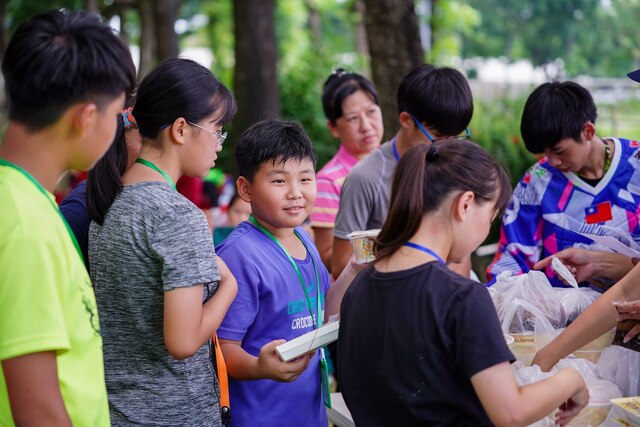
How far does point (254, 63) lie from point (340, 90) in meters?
6.35

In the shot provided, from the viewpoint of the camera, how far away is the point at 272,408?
272 centimetres

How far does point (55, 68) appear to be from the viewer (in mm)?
1787

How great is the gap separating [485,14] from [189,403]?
4438cm

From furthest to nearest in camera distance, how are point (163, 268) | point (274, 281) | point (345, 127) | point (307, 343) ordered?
point (345, 127) < point (274, 281) < point (307, 343) < point (163, 268)

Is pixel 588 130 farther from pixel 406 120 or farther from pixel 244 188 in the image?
pixel 244 188

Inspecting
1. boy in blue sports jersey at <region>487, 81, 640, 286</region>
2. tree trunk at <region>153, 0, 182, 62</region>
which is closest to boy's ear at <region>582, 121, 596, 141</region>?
boy in blue sports jersey at <region>487, 81, 640, 286</region>

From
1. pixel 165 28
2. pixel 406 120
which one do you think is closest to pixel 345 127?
pixel 406 120

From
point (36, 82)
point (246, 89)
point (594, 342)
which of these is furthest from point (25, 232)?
point (246, 89)

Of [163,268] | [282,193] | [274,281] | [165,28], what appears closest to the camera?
[163,268]

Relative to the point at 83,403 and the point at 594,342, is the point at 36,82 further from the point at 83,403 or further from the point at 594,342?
the point at 594,342

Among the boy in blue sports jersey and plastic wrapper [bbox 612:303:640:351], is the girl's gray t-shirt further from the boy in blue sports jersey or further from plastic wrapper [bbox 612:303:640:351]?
the boy in blue sports jersey

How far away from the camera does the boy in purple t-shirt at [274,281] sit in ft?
8.80

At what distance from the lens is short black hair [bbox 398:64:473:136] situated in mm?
3689

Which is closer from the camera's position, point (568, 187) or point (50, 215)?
point (50, 215)
